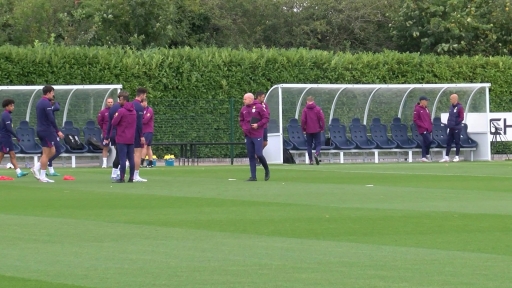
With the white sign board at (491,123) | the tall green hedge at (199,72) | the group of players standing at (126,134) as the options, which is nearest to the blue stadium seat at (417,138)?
the white sign board at (491,123)

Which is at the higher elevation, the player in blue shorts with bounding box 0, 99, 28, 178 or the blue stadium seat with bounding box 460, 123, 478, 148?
the player in blue shorts with bounding box 0, 99, 28, 178

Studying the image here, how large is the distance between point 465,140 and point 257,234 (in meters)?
24.7

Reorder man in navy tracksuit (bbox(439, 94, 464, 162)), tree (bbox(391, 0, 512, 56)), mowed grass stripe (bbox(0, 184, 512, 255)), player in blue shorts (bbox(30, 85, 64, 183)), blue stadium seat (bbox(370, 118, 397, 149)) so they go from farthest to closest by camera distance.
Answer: tree (bbox(391, 0, 512, 56))
blue stadium seat (bbox(370, 118, 397, 149))
man in navy tracksuit (bbox(439, 94, 464, 162))
player in blue shorts (bbox(30, 85, 64, 183))
mowed grass stripe (bbox(0, 184, 512, 255))

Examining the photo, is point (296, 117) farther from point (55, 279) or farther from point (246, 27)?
point (55, 279)

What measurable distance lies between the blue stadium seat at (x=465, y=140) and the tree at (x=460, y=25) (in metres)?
12.5

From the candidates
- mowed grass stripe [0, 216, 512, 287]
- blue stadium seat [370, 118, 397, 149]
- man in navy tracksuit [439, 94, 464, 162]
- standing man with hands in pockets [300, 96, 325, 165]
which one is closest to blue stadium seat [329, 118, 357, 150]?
blue stadium seat [370, 118, 397, 149]

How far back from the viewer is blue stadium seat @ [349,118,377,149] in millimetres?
35156

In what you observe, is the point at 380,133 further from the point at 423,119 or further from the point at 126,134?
the point at 126,134

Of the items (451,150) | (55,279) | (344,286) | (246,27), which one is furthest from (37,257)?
(246,27)

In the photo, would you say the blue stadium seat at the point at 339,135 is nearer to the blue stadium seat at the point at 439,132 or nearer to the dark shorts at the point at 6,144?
the blue stadium seat at the point at 439,132

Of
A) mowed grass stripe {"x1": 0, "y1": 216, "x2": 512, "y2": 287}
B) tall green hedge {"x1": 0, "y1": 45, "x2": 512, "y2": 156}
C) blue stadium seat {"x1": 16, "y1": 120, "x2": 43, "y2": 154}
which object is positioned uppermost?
tall green hedge {"x1": 0, "y1": 45, "x2": 512, "y2": 156}

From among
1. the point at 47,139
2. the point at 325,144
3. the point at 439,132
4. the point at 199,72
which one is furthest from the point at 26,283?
the point at 439,132

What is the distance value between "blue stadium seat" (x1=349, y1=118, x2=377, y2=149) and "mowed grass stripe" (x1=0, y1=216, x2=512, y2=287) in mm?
22917

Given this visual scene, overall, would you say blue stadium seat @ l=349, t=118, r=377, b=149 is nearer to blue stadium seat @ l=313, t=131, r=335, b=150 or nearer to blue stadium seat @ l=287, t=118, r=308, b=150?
blue stadium seat @ l=313, t=131, r=335, b=150
